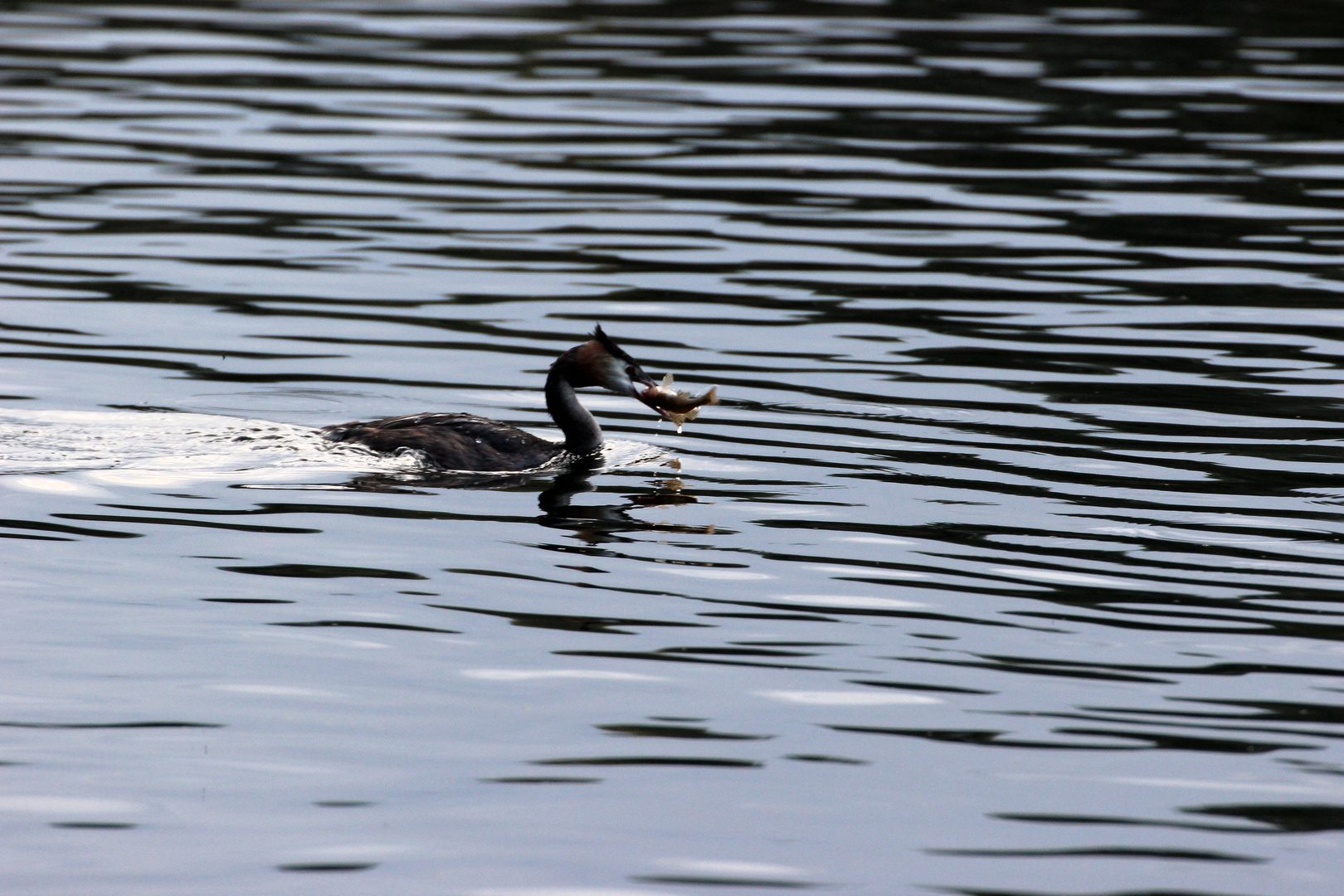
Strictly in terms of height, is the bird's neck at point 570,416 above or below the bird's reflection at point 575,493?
above

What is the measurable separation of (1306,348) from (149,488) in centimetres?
824

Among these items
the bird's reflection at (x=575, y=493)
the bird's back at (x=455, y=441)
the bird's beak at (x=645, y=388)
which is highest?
the bird's beak at (x=645, y=388)

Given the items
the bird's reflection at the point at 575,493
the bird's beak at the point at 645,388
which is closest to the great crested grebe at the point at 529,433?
the bird's beak at the point at 645,388

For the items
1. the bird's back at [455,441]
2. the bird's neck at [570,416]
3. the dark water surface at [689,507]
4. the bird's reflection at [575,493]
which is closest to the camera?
the dark water surface at [689,507]

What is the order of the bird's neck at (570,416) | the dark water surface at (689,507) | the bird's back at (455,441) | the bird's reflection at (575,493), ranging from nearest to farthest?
the dark water surface at (689,507) < the bird's reflection at (575,493) < the bird's back at (455,441) < the bird's neck at (570,416)

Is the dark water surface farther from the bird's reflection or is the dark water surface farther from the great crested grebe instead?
the great crested grebe

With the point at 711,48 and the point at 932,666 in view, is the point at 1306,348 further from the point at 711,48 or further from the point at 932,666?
the point at 711,48

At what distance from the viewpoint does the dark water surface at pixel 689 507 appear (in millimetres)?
6758

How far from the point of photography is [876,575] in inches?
368

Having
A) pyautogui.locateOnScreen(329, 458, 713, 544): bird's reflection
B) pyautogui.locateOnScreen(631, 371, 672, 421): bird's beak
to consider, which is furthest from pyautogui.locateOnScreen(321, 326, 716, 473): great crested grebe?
pyautogui.locateOnScreen(329, 458, 713, 544): bird's reflection

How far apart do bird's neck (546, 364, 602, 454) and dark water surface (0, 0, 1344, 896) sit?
22 centimetres

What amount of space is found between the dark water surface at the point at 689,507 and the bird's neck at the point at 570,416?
0.22 metres

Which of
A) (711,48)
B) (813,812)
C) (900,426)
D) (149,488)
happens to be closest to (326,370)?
(149,488)

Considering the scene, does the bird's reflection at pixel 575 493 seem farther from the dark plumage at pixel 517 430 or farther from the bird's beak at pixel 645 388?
the bird's beak at pixel 645 388
